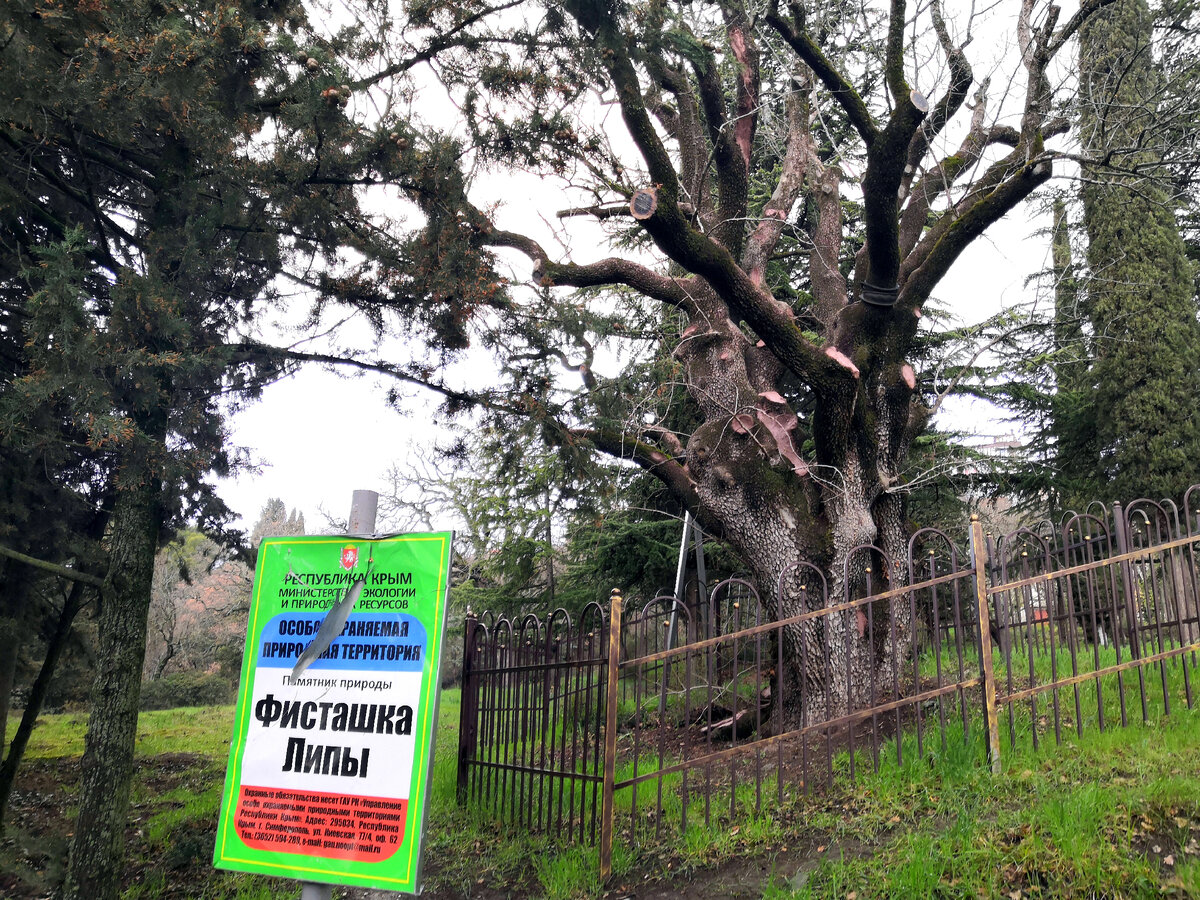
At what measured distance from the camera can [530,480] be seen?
44.1 feet

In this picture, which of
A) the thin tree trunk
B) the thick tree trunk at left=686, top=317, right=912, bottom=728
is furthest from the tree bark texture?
the thin tree trunk

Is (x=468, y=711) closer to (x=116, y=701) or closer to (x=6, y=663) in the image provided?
(x=116, y=701)

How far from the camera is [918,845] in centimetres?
423

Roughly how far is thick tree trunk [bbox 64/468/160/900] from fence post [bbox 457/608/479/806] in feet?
8.37

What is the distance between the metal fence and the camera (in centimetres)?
519

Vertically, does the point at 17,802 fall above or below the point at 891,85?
below

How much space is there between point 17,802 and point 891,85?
1198cm

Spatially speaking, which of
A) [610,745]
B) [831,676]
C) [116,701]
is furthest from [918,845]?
[116,701]

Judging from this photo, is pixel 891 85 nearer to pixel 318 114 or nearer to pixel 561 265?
pixel 561 265

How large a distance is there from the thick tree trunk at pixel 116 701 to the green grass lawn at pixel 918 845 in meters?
0.26

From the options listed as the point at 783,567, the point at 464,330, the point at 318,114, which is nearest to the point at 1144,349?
the point at 783,567

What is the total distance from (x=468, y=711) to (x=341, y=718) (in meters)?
4.40

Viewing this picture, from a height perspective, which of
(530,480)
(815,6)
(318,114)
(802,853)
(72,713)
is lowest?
(72,713)

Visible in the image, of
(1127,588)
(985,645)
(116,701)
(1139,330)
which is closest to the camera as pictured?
(985,645)
